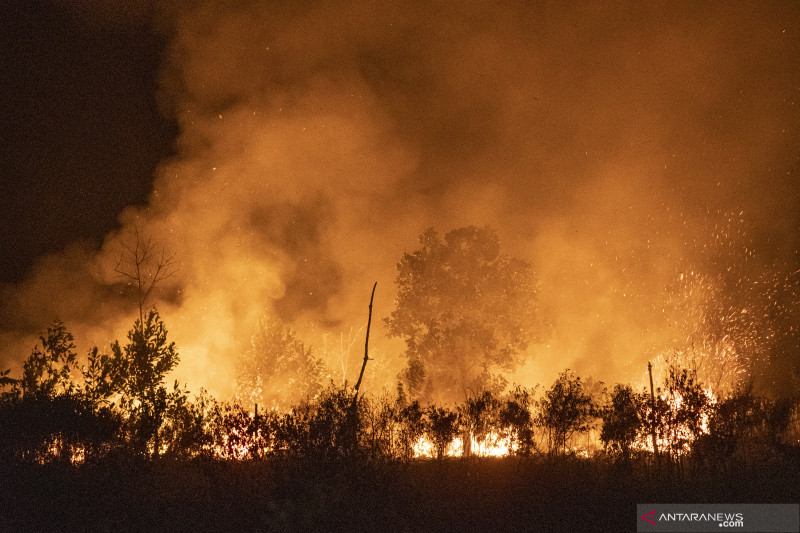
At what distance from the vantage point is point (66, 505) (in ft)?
36.3

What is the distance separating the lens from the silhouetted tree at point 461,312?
2992 cm

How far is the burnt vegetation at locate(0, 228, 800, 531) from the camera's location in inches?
406

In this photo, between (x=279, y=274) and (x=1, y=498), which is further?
(x=279, y=274)

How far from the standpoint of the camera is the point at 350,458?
37.3 feet

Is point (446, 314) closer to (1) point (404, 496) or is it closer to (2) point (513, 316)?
(2) point (513, 316)

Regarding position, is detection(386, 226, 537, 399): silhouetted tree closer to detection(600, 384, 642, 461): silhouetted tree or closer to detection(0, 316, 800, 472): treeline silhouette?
detection(0, 316, 800, 472): treeline silhouette

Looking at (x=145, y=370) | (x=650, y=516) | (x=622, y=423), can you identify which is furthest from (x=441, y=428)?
(x=145, y=370)

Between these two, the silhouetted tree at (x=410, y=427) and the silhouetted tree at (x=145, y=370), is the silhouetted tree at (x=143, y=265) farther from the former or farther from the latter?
the silhouetted tree at (x=410, y=427)

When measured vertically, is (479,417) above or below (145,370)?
below

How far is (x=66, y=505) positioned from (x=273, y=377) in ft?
93.0

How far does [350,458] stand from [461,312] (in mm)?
19309

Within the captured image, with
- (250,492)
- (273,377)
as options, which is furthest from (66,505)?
(273,377)

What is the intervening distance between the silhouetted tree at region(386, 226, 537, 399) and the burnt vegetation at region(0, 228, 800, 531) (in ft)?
46.5

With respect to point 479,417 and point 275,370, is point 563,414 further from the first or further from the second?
point 275,370
